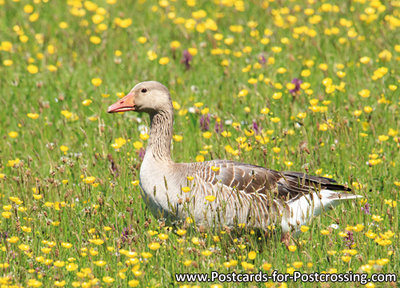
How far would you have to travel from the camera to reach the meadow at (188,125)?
5.45 m

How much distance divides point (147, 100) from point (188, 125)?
1949 mm

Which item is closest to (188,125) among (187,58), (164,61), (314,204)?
(164,61)

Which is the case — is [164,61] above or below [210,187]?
above

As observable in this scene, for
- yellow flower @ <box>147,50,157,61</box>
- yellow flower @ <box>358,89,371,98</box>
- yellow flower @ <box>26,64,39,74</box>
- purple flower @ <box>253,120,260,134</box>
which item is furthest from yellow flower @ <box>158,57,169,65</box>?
yellow flower @ <box>358,89,371,98</box>

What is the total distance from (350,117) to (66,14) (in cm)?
605

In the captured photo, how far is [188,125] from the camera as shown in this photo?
334 inches

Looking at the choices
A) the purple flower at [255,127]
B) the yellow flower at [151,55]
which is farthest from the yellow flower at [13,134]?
the purple flower at [255,127]

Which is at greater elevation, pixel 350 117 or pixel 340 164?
pixel 350 117

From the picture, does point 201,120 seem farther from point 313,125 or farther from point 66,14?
point 66,14

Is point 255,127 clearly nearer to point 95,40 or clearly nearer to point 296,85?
point 296,85

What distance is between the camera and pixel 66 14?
12.1 meters

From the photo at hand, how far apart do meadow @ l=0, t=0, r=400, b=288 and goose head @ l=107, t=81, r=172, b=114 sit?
63 cm

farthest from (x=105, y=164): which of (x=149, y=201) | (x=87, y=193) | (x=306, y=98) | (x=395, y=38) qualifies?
(x=395, y=38)

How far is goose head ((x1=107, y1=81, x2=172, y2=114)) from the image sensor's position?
659cm
